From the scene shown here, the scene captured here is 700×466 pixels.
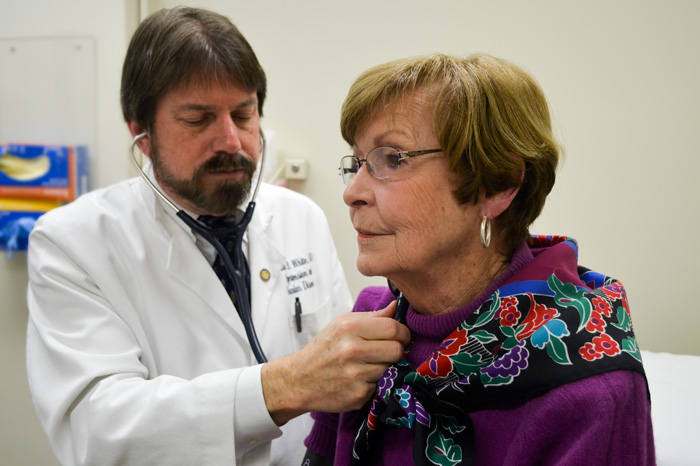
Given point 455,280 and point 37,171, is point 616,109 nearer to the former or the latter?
point 455,280

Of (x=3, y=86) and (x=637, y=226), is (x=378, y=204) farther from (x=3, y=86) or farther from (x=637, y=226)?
(x=3, y=86)

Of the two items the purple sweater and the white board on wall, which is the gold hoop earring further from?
the white board on wall

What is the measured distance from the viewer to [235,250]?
1338mm

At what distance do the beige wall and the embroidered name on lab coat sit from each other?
61 centimetres

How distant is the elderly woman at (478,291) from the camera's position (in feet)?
2.39

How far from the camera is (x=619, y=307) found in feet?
2.72

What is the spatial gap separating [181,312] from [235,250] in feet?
0.63

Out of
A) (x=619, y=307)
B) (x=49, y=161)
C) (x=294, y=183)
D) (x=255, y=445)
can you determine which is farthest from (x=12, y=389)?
(x=619, y=307)

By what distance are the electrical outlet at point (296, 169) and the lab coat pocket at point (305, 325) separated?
79 cm

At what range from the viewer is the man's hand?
0.90 metres

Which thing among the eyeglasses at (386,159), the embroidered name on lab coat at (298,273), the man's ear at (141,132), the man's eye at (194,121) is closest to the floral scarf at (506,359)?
the eyeglasses at (386,159)

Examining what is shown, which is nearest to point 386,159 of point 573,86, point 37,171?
point 573,86

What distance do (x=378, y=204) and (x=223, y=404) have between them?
18.8 inches

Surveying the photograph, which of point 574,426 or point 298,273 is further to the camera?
point 298,273
